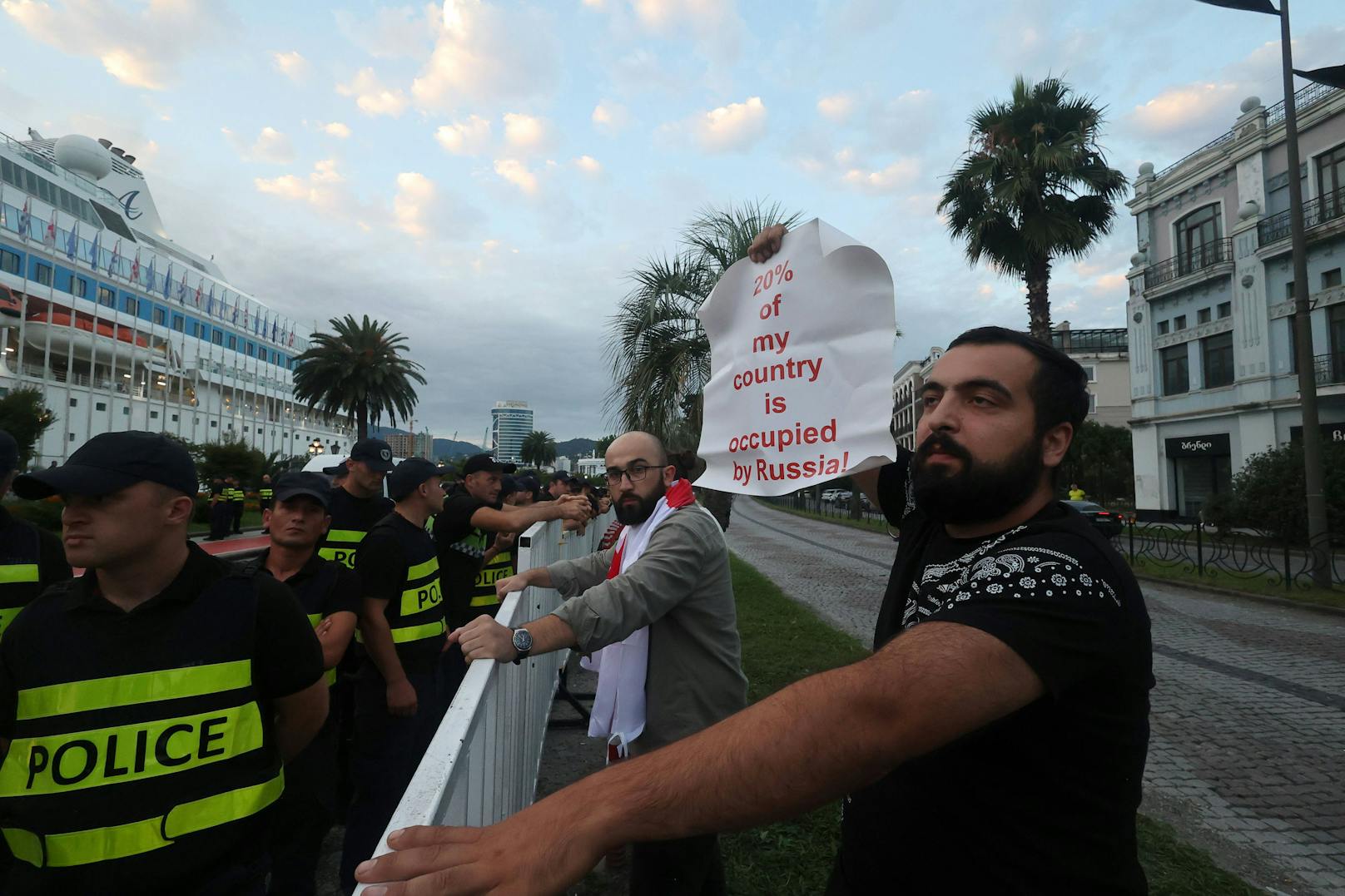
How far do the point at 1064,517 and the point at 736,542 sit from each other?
23.9m

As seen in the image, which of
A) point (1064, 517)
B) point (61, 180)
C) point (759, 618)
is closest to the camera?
point (1064, 517)

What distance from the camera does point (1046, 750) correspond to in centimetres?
111

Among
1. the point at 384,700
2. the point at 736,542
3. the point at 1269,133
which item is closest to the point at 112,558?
the point at 384,700

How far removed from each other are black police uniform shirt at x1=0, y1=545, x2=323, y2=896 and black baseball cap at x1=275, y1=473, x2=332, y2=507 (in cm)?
119

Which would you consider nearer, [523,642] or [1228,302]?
[523,642]

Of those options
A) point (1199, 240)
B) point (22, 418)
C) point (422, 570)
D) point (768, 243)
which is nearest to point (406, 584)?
point (422, 570)

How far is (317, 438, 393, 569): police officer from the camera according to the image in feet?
14.3

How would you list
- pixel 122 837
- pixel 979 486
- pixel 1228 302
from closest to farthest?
pixel 979 486, pixel 122 837, pixel 1228 302

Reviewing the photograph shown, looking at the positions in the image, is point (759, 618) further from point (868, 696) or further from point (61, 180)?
point (61, 180)

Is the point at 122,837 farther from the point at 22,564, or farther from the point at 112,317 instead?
the point at 112,317

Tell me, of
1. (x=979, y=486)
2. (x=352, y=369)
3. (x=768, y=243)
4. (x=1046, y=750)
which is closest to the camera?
(x=1046, y=750)

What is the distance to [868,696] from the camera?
2.98ft

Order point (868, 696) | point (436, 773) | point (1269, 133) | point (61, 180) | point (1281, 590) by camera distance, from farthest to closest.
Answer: point (61, 180) < point (1269, 133) < point (1281, 590) < point (436, 773) < point (868, 696)

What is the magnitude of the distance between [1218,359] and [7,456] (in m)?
33.4
